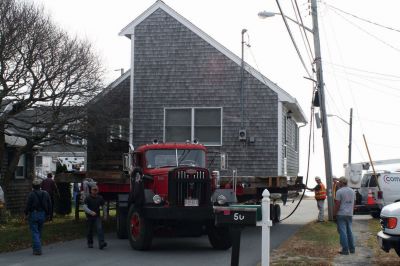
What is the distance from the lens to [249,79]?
26.4m

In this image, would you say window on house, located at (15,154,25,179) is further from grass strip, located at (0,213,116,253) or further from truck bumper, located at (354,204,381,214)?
truck bumper, located at (354,204,381,214)

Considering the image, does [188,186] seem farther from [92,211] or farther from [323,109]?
[323,109]

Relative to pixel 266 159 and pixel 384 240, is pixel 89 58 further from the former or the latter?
pixel 384 240

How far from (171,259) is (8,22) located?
9758mm

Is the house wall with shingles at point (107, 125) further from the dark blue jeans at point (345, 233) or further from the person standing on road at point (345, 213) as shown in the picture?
the dark blue jeans at point (345, 233)

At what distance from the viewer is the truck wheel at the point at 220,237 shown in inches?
588

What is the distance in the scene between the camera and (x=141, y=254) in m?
14.1

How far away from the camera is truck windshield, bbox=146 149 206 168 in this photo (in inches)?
653

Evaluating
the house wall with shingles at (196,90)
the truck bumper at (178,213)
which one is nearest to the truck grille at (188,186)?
the truck bumper at (178,213)

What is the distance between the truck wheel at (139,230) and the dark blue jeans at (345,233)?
4.19 meters

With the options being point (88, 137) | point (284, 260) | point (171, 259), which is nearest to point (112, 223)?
Answer: point (88, 137)

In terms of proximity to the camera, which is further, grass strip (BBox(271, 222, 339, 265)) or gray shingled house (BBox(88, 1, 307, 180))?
gray shingled house (BBox(88, 1, 307, 180))

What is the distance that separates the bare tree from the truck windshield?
17.5 feet

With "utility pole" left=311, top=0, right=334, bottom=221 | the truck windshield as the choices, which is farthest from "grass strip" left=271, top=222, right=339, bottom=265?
the truck windshield
